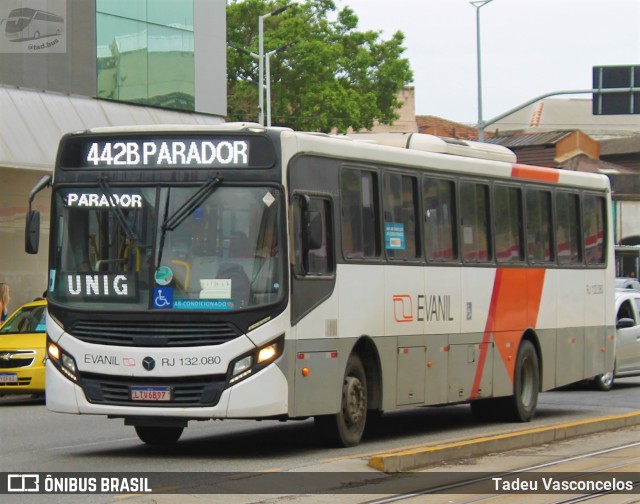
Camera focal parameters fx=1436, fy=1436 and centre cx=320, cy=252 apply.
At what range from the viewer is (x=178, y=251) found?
13312 mm

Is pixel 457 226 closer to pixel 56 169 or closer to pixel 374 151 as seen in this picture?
pixel 374 151

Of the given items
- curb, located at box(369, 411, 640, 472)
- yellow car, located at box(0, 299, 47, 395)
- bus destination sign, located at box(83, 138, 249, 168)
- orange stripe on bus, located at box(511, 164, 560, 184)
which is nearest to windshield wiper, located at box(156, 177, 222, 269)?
bus destination sign, located at box(83, 138, 249, 168)

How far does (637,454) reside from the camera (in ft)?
47.2

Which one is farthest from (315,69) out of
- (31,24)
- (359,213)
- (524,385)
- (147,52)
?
(359,213)

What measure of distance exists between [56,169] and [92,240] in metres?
0.92

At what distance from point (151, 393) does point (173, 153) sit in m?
2.30

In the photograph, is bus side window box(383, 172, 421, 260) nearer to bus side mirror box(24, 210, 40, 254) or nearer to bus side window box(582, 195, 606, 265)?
bus side mirror box(24, 210, 40, 254)

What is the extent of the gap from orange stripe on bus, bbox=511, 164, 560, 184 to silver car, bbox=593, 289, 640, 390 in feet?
22.6

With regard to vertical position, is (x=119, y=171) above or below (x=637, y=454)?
above

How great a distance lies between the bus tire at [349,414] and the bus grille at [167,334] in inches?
63.4

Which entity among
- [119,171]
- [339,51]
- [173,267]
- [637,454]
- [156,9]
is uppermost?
[339,51]

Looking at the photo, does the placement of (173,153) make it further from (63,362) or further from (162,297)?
(63,362)

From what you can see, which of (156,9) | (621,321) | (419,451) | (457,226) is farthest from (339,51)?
(419,451)

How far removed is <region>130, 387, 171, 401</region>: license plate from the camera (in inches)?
516
